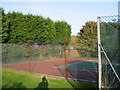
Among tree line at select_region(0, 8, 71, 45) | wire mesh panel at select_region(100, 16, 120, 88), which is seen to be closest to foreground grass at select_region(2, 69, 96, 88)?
wire mesh panel at select_region(100, 16, 120, 88)

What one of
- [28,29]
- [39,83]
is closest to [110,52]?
[39,83]

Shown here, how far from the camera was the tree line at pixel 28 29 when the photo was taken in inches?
510

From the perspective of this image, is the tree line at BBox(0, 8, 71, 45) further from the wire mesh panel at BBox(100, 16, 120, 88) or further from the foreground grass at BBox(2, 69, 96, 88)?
the wire mesh panel at BBox(100, 16, 120, 88)

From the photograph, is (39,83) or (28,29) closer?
(39,83)

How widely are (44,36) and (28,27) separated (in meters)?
2.51

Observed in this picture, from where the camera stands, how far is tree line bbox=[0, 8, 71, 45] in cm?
1296

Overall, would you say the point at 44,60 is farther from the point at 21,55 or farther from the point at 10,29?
the point at 10,29

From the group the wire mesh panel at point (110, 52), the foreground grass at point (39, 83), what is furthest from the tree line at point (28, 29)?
the wire mesh panel at point (110, 52)

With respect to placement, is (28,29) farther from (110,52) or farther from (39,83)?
(110,52)

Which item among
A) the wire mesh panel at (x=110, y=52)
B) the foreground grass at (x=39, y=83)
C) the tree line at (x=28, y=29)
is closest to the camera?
the wire mesh panel at (x=110, y=52)

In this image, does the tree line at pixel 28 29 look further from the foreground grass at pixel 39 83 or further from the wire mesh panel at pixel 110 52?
the wire mesh panel at pixel 110 52

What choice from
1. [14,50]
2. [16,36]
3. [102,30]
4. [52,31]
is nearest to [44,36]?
[52,31]

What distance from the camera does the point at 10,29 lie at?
13.1m

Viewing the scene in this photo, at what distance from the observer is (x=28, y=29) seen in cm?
1461
